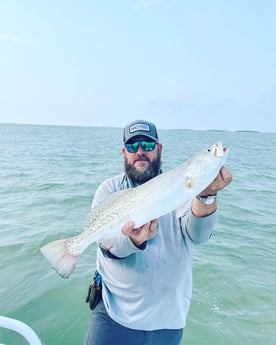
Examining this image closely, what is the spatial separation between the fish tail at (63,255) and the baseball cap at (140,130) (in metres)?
1.19

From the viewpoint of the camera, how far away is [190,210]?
2.82 metres

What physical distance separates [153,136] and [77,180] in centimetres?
1312

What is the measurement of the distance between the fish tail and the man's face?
906mm

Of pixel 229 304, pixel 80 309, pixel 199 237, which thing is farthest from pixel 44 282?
pixel 199 237

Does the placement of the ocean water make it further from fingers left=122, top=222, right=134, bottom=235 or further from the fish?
fingers left=122, top=222, right=134, bottom=235

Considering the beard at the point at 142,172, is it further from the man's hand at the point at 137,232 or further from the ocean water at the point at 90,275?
the ocean water at the point at 90,275

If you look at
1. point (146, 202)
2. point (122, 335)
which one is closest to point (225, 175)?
point (146, 202)

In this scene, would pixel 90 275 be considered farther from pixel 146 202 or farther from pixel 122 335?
pixel 146 202

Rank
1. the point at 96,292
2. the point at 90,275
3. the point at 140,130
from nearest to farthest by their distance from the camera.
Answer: the point at 96,292 → the point at 140,130 → the point at 90,275

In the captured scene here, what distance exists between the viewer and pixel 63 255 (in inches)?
107

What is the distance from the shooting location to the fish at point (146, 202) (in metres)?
2.43

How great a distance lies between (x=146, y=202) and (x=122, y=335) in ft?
4.08

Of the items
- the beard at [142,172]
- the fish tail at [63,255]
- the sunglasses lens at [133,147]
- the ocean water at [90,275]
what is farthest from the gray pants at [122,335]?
the ocean water at [90,275]

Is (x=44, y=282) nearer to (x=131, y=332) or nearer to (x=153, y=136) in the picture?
(x=131, y=332)
